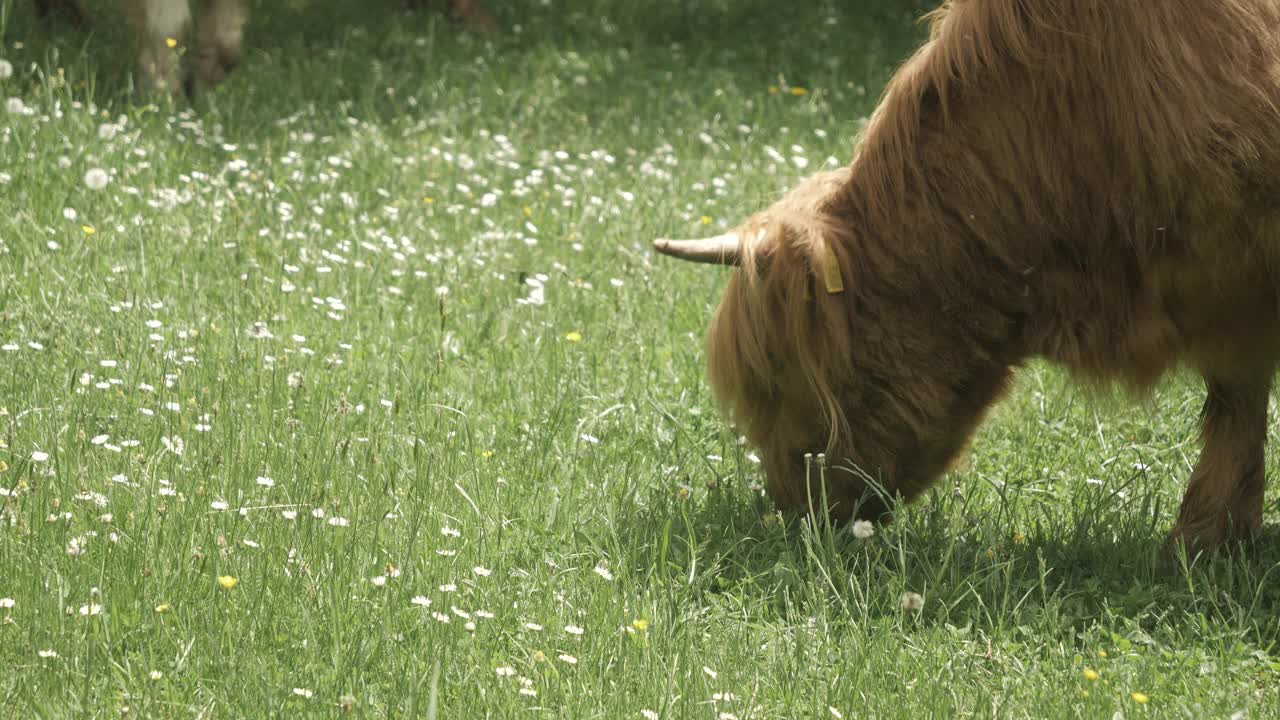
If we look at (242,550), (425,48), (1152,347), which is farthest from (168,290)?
(425,48)

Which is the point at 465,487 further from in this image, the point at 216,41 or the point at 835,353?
the point at 216,41

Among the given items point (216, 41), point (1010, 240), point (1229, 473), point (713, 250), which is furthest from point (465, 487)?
point (216, 41)

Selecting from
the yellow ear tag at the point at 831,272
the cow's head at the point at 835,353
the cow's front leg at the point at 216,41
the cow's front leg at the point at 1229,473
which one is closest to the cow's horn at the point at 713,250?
the cow's head at the point at 835,353

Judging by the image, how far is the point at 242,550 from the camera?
348 cm

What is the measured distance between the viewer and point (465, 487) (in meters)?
4.11

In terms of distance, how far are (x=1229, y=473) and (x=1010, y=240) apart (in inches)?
41.5

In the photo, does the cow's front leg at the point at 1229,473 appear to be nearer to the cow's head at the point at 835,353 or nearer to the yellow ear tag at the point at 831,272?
the cow's head at the point at 835,353

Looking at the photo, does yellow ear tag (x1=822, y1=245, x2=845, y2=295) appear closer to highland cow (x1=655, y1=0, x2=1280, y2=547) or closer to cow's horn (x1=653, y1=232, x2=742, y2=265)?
highland cow (x1=655, y1=0, x2=1280, y2=547)

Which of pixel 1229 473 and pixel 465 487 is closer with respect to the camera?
pixel 465 487

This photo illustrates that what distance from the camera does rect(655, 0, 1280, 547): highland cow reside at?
3.66 m

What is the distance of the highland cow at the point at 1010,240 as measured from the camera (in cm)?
366

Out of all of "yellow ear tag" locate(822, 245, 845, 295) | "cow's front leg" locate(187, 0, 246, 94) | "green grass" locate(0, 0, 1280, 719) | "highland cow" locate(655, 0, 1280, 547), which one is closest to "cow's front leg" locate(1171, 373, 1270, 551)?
"green grass" locate(0, 0, 1280, 719)

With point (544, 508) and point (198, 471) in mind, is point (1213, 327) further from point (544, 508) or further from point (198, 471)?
point (198, 471)

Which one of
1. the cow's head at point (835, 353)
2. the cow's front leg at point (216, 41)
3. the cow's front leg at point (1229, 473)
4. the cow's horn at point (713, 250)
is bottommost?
the cow's front leg at point (1229, 473)
